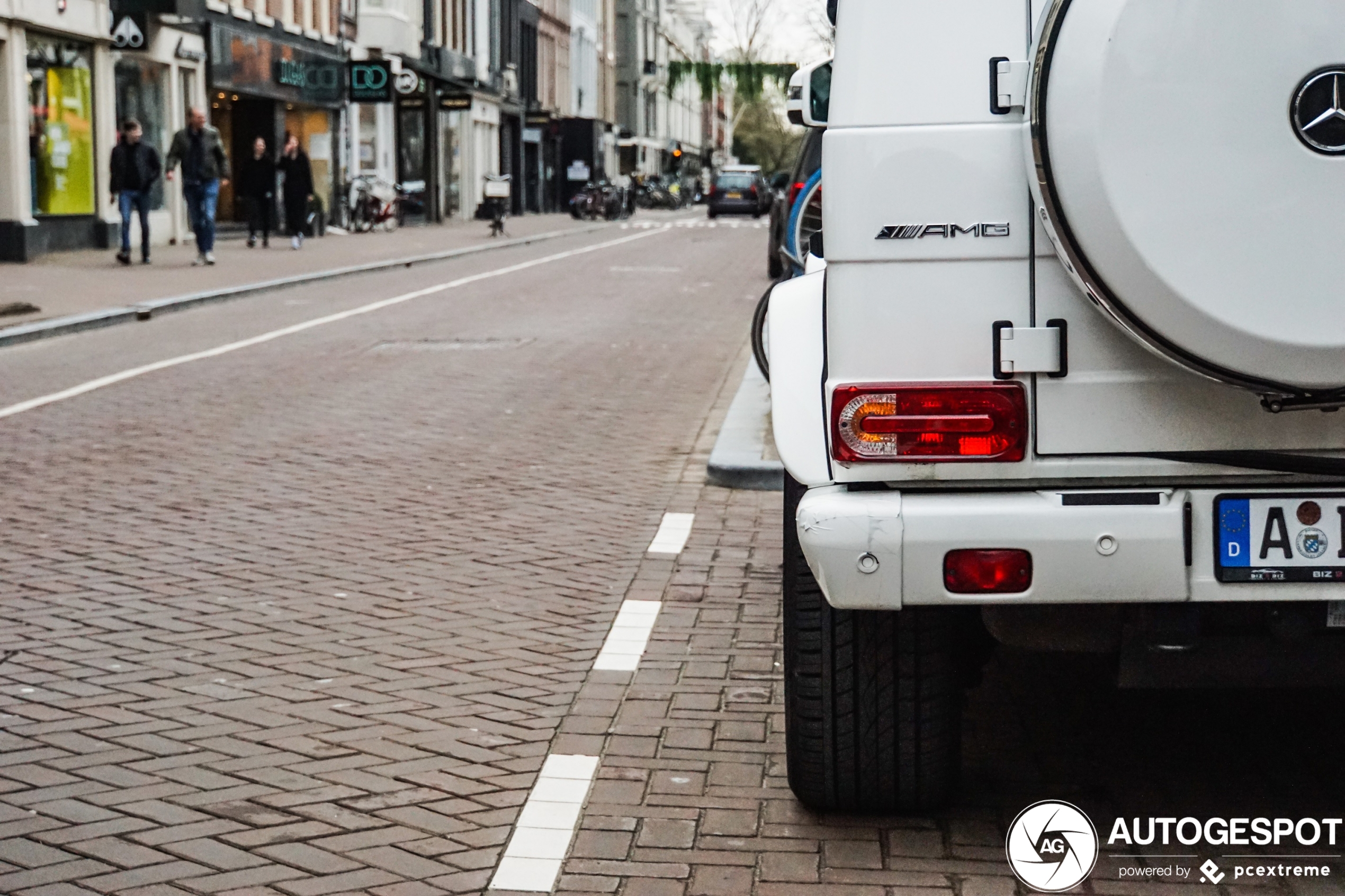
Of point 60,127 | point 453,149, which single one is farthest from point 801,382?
point 453,149

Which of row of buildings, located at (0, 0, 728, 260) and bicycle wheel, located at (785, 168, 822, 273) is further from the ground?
row of buildings, located at (0, 0, 728, 260)

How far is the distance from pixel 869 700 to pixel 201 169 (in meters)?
22.2

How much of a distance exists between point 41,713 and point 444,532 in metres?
2.57

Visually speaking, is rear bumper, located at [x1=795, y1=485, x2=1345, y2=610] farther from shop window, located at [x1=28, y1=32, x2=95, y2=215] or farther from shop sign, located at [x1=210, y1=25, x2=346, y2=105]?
shop sign, located at [x1=210, y1=25, x2=346, y2=105]

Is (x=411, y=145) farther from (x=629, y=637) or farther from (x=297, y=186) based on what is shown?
(x=629, y=637)

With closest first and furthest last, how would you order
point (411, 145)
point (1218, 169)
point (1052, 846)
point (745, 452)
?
point (1218, 169)
point (1052, 846)
point (745, 452)
point (411, 145)

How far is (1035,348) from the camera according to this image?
132 inches

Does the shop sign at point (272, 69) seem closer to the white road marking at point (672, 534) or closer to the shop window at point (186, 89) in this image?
the shop window at point (186, 89)

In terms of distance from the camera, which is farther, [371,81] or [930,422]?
[371,81]

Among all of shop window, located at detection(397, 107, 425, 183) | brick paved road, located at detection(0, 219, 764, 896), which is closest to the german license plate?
brick paved road, located at detection(0, 219, 764, 896)

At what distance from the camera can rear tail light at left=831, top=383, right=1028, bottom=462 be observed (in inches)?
133

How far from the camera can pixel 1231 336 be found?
307cm

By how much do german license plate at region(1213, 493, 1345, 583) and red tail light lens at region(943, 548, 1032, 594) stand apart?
1.12 feet

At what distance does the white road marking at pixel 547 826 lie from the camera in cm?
360
